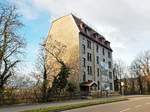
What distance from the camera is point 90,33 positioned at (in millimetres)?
71938

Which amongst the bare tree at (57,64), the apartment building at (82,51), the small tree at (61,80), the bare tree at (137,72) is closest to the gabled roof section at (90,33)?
the apartment building at (82,51)

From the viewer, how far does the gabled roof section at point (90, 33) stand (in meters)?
66.7

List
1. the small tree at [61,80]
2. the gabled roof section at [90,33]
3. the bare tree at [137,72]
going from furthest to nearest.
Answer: the bare tree at [137,72], the gabled roof section at [90,33], the small tree at [61,80]

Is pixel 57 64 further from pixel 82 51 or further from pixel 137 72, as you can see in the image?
pixel 137 72

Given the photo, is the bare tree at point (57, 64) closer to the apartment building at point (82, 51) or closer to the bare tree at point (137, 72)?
the apartment building at point (82, 51)

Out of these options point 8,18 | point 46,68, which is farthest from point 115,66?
point 8,18

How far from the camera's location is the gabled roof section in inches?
2625

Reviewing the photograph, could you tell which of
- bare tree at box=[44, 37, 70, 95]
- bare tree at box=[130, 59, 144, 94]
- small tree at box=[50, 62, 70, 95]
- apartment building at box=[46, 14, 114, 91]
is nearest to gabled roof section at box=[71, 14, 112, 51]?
apartment building at box=[46, 14, 114, 91]

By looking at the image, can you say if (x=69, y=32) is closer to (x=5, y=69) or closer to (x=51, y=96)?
(x=51, y=96)

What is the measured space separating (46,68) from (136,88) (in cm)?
5947

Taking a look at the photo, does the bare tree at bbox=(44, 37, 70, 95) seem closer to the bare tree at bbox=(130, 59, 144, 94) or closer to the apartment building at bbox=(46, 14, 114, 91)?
the apartment building at bbox=(46, 14, 114, 91)

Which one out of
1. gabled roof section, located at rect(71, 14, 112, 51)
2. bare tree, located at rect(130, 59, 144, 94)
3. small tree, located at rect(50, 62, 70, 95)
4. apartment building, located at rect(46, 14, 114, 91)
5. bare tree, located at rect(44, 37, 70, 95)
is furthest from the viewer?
bare tree, located at rect(130, 59, 144, 94)

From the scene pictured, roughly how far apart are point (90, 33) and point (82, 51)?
839 cm

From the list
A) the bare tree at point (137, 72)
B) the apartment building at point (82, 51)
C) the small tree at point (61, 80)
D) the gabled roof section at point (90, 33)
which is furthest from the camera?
the bare tree at point (137, 72)
